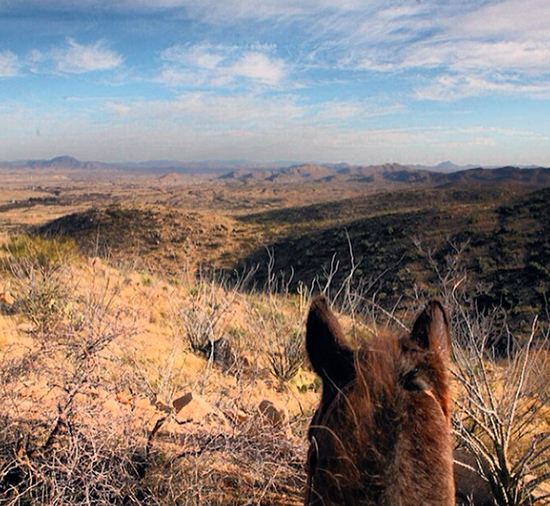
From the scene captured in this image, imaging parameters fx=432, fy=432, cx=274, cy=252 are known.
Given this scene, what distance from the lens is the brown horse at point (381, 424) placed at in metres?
1.40

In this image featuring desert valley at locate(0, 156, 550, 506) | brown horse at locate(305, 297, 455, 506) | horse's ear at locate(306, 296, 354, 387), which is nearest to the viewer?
brown horse at locate(305, 297, 455, 506)

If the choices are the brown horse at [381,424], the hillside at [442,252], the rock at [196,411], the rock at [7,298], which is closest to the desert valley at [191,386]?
the rock at [196,411]

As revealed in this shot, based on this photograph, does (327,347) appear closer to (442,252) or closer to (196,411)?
(196,411)

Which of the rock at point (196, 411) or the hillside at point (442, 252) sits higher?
the rock at point (196, 411)

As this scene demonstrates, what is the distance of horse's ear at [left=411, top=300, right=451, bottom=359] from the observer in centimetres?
191

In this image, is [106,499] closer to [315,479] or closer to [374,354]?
[315,479]

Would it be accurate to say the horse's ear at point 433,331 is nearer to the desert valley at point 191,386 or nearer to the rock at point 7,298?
the desert valley at point 191,386

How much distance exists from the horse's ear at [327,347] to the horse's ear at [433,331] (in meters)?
0.34

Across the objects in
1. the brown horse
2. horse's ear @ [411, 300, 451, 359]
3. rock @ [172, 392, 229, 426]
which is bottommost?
rock @ [172, 392, 229, 426]

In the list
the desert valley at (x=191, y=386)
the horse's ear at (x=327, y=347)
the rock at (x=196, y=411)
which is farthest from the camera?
the rock at (x=196, y=411)

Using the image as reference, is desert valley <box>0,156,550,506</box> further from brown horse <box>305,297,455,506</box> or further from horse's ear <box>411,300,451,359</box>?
brown horse <box>305,297,455,506</box>

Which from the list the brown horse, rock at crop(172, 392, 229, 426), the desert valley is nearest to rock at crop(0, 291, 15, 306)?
the desert valley

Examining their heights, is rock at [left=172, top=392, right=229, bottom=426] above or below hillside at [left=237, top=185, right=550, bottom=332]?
above

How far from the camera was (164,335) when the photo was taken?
773 cm
